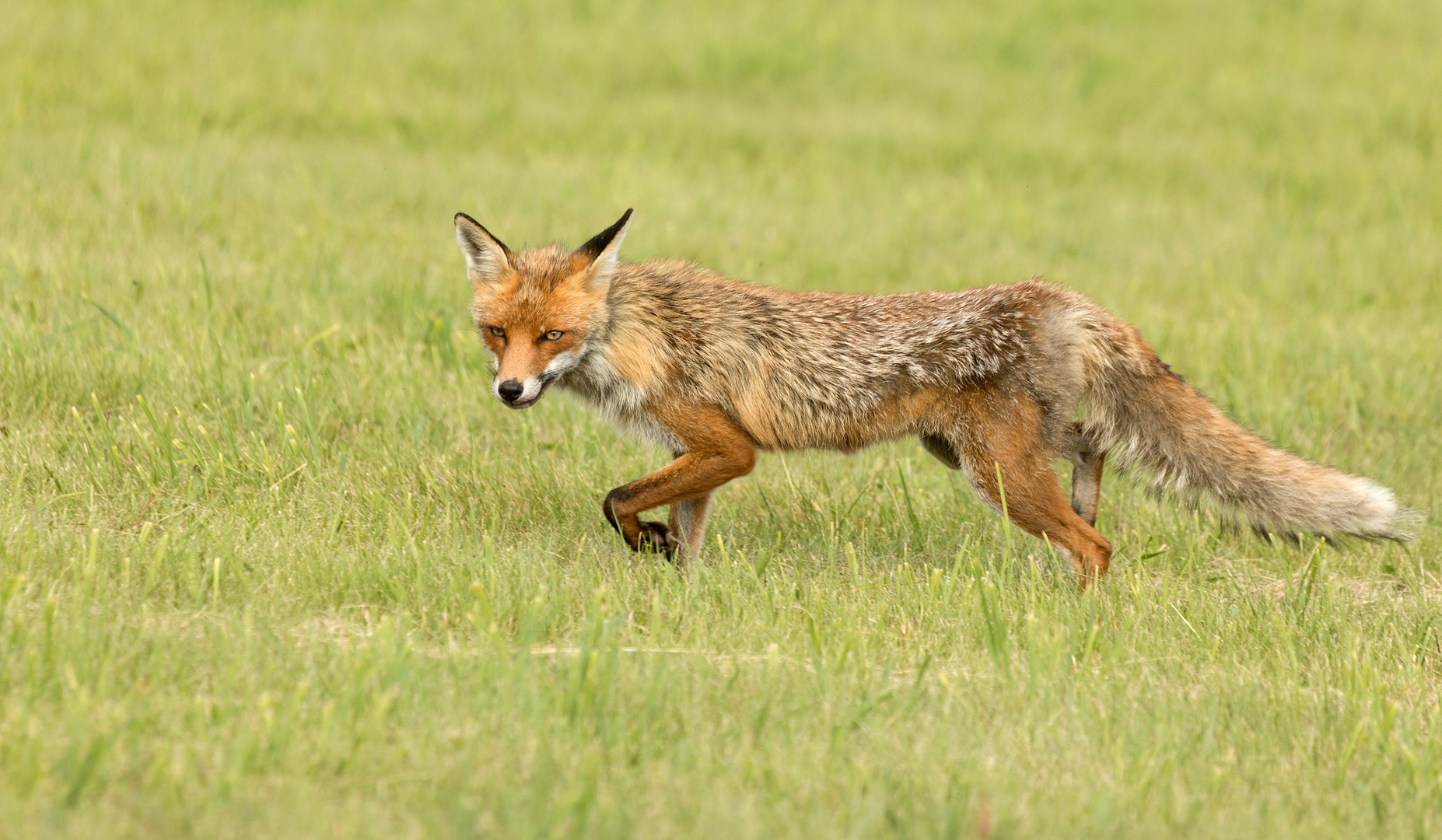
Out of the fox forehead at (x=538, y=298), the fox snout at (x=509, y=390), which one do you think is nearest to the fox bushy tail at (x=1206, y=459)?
the fox forehead at (x=538, y=298)

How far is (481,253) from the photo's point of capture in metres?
6.08

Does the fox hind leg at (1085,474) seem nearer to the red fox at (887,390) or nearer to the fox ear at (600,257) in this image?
the red fox at (887,390)

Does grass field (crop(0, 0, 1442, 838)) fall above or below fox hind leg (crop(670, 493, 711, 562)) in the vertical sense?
above

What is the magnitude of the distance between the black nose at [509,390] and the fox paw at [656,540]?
0.97 meters

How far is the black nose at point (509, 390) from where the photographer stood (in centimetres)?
546

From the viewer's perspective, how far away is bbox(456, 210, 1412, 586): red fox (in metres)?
5.94

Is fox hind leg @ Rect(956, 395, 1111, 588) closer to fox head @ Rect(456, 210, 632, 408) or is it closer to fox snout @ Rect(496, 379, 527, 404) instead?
fox head @ Rect(456, 210, 632, 408)

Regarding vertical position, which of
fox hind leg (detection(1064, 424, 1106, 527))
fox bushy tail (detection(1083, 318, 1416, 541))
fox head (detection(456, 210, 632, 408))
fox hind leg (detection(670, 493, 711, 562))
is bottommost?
fox hind leg (detection(670, 493, 711, 562))

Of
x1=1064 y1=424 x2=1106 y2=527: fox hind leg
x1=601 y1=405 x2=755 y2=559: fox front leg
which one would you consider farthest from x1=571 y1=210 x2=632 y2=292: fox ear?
x1=1064 y1=424 x2=1106 y2=527: fox hind leg

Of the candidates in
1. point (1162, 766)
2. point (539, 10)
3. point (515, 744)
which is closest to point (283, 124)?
point (539, 10)

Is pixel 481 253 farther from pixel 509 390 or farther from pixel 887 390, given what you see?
pixel 887 390

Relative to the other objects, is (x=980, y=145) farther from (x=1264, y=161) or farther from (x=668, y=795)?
(x=668, y=795)

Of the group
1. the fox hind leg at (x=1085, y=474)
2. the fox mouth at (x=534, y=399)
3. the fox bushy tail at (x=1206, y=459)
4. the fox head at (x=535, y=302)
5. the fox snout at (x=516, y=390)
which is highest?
the fox head at (x=535, y=302)

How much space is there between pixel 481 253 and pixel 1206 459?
366 cm
